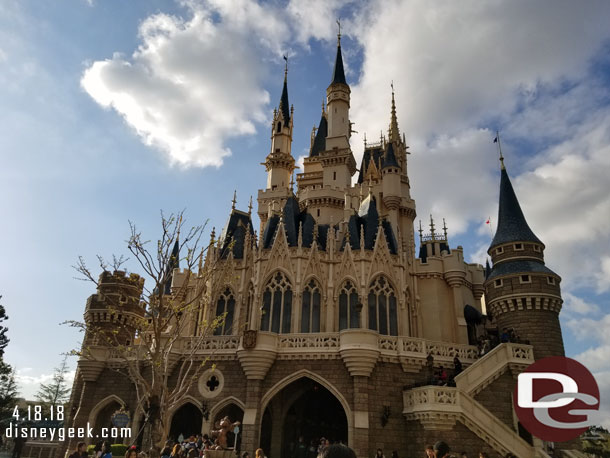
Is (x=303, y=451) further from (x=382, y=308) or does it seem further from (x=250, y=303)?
(x=382, y=308)

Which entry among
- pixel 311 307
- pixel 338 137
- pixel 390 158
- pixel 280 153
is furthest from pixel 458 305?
pixel 280 153

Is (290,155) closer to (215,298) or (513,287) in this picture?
(215,298)

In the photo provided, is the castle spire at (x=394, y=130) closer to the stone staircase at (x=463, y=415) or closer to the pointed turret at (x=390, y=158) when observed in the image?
the pointed turret at (x=390, y=158)

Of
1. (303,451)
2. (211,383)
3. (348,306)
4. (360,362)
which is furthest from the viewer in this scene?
(348,306)

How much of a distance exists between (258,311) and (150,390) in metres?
13.4

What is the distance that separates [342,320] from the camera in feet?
90.9

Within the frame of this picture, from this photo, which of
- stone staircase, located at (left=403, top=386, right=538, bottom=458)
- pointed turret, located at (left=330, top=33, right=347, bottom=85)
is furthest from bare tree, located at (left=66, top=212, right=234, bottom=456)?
pointed turret, located at (left=330, top=33, right=347, bottom=85)

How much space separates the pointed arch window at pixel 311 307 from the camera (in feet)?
89.8

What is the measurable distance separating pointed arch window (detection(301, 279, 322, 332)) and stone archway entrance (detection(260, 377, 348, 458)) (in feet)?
11.9

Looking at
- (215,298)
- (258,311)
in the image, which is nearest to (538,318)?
(258,311)

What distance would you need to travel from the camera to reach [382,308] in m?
28.1

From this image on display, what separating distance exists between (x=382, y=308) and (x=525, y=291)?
7996 mm

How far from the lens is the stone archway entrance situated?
79.5 feet

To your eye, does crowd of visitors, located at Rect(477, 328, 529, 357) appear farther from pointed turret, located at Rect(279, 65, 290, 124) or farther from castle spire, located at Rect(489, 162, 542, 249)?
pointed turret, located at Rect(279, 65, 290, 124)
